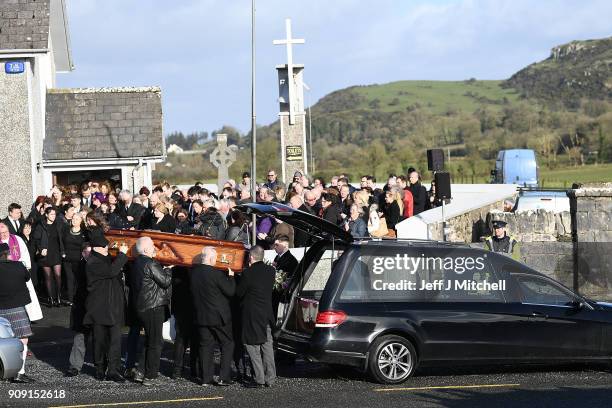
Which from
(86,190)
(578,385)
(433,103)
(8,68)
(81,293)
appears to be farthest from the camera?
(433,103)

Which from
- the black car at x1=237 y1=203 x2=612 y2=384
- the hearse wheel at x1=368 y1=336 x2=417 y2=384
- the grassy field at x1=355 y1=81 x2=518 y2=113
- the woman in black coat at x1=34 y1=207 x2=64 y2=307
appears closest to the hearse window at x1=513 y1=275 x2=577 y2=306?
the black car at x1=237 y1=203 x2=612 y2=384

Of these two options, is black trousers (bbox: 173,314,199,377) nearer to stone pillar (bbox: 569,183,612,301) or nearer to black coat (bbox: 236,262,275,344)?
black coat (bbox: 236,262,275,344)

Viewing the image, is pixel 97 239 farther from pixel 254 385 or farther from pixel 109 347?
pixel 254 385

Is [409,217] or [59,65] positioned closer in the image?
[409,217]

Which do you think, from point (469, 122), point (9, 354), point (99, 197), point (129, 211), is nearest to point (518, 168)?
point (99, 197)

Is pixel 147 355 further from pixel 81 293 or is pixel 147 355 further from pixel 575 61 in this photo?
pixel 575 61

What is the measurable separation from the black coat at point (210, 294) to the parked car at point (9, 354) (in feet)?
7.12

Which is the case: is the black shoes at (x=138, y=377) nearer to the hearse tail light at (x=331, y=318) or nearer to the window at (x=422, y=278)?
the hearse tail light at (x=331, y=318)

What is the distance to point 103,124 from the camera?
102 ft

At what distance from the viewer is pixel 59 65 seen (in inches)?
1485

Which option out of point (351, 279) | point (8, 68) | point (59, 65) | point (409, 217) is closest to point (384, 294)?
point (351, 279)

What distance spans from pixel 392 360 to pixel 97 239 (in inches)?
150

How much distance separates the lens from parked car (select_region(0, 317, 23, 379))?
13.9 metres

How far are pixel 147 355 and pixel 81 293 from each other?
3.92 feet
